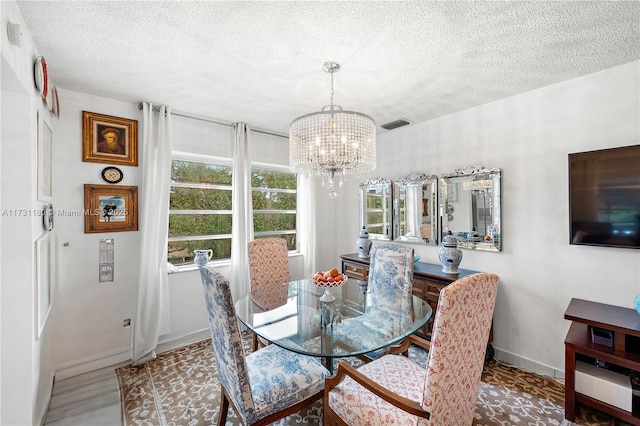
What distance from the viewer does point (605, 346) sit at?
179 centimetres

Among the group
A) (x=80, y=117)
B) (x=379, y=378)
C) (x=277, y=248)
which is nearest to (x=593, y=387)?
(x=379, y=378)

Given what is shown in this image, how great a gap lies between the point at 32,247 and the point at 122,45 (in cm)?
142

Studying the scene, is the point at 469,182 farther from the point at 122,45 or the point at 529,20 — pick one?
the point at 122,45

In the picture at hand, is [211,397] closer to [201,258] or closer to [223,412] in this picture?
[223,412]

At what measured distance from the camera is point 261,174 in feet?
12.5

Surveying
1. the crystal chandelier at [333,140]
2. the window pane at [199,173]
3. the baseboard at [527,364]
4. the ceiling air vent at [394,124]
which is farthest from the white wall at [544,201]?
the window pane at [199,173]

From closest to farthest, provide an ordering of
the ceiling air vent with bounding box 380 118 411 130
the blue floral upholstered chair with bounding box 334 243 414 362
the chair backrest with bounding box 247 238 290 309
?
the blue floral upholstered chair with bounding box 334 243 414 362, the chair backrest with bounding box 247 238 290 309, the ceiling air vent with bounding box 380 118 411 130

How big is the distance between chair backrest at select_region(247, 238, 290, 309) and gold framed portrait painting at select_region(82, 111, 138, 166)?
1569mm

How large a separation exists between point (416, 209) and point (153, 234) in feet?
9.97

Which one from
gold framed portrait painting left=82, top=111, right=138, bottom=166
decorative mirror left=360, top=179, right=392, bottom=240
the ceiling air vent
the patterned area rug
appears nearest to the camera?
the patterned area rug

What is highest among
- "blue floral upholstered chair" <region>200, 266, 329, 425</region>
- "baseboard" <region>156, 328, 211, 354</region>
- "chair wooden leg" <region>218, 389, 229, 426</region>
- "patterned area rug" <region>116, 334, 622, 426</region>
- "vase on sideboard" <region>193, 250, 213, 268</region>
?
"vase on sideboard" <region>193, 250, 213, 268</region>

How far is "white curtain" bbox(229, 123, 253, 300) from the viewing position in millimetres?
3301

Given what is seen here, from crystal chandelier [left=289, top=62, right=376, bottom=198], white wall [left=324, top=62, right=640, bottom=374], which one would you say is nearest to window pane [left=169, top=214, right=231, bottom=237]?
crystal chandelier [left=289, top=62, right=376, bottom=198]

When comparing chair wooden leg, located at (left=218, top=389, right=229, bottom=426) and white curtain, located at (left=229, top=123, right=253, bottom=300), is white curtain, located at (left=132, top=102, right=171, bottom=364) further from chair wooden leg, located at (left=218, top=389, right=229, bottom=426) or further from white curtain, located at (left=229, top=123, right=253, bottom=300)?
chair wooden leg, located at (left=218, top=389, right=229, bottom=426)
